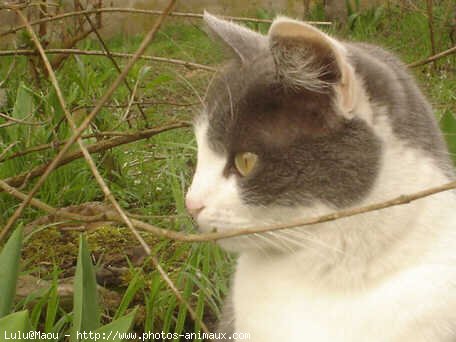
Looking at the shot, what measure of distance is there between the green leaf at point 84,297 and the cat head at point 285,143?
23 cm

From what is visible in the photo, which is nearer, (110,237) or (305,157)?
(305,157)

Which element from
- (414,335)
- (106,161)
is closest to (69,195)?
(106,161)

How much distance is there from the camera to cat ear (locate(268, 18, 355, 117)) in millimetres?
1093

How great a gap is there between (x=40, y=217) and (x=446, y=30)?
3.09 metres

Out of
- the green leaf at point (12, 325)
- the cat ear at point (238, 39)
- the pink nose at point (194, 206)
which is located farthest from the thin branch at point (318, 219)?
the cat ear at point (238, 39)

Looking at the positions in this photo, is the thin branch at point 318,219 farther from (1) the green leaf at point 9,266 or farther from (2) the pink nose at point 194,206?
(1) the green leaf at point 9,266

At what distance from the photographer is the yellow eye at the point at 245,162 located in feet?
4.08

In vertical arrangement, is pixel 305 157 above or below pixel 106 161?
above

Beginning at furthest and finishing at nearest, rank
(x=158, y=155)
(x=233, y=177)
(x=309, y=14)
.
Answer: (x=309, y=14)
(x=158, y=155)
(x=233, y=177)

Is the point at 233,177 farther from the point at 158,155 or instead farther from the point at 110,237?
the point at 158,155

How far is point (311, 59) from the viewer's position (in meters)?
1.12

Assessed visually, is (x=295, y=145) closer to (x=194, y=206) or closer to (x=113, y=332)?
(x=194, y=206)

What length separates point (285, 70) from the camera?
1165 mm

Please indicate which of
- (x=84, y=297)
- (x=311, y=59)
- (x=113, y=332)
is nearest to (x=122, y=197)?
(x=84, y=297)
